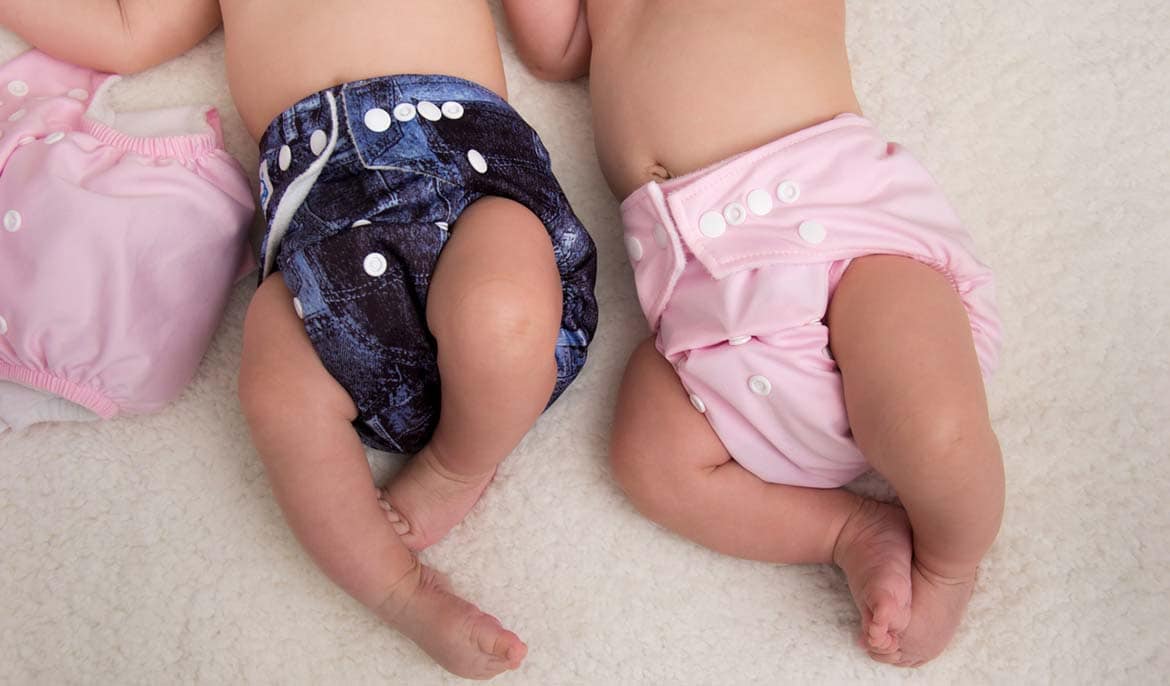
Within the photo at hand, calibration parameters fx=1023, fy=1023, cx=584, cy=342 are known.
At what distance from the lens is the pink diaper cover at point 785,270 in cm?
104

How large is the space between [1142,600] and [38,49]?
1.46 meters

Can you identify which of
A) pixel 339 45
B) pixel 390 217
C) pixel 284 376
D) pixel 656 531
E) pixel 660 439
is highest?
pixel 339 45

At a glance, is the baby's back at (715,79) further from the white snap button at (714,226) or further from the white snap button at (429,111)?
the white snap button at (429,111)

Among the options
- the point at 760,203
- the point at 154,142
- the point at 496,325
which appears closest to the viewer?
the point at 496,325

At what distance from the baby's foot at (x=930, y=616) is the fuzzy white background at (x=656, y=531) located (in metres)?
0.04

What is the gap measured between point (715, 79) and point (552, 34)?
258mm

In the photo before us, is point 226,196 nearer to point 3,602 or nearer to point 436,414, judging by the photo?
point 436,414

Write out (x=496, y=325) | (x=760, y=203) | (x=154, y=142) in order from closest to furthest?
(x=496, y=325) → (x=760, y=203) → (x=154, y=142)

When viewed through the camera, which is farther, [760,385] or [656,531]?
[656,531]

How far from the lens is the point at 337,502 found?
40.6 inches

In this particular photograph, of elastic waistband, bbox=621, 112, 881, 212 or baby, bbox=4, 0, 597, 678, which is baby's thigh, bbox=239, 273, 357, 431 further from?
elastic waistband, bbox=621, 112, 881, 212

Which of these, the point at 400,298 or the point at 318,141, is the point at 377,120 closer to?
the point at 318,141

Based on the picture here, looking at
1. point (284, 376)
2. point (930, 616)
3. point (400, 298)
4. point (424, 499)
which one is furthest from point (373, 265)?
point (930, 616)

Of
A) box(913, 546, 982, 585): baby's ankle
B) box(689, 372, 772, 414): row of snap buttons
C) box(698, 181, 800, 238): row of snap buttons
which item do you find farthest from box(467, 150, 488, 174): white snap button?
box(913, 546, 982, 585): baby's ankle
